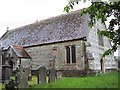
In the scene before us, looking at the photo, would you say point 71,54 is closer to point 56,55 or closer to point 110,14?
point 56,55

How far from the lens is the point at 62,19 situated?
28.5 metres

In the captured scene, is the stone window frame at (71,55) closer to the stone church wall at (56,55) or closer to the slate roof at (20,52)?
the stone church wall at (56,55)

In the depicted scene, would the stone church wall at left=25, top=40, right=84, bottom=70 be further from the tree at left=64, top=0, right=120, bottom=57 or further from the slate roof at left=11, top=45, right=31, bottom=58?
the tree at left=64, top=0, right=120, bottom=57

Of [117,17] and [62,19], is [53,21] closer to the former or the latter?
[62,19]

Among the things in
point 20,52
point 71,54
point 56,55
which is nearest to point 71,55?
point 71,54

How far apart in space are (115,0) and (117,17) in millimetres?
423

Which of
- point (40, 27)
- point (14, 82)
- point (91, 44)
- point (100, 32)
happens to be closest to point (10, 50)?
point (40, 27)

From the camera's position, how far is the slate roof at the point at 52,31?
2488 centimetres

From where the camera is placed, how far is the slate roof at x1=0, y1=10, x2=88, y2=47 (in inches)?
979

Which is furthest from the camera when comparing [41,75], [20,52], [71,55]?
[20,52]

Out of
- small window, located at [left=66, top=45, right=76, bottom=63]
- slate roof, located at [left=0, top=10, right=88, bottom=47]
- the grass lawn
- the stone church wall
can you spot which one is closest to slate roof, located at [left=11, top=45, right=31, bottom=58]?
the stone church wall

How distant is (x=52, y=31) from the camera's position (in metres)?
27.6

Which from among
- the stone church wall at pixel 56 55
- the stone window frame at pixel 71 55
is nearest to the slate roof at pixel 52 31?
the stone church wall at pixel 56 55

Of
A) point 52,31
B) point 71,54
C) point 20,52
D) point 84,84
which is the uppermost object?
point 52,31
